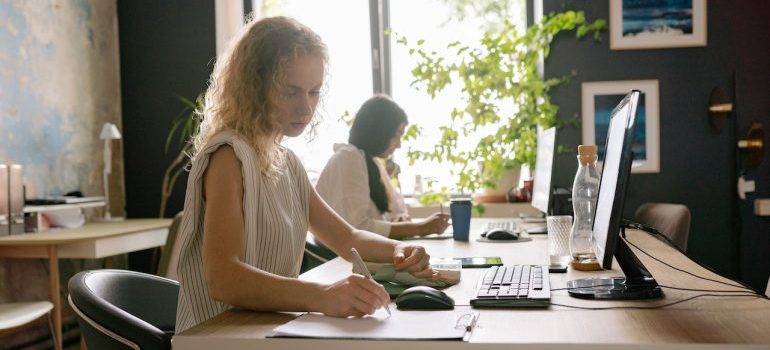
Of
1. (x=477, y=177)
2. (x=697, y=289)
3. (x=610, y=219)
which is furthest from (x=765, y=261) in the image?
(x=610, y=219)

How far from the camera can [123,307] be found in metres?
1.56

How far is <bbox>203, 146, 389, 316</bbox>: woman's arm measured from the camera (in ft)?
3.86

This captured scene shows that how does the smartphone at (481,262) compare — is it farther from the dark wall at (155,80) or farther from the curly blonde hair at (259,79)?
the dark wall at (155,80)

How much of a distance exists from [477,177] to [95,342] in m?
3.03

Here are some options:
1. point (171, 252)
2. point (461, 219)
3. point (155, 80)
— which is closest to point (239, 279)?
point (461, 219)

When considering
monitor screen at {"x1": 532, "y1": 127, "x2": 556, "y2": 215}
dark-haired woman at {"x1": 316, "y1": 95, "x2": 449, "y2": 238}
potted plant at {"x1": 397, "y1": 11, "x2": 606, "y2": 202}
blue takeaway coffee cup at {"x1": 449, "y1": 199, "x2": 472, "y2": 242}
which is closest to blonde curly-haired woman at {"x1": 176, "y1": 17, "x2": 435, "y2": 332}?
blue takeaway coffee cup at {"x1": 449, "y1": 199, "x2": 472, "y2": 242}

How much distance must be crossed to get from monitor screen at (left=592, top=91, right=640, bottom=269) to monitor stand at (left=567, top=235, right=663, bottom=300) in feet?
0.18

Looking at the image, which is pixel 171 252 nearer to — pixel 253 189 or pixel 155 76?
pixel 155 76

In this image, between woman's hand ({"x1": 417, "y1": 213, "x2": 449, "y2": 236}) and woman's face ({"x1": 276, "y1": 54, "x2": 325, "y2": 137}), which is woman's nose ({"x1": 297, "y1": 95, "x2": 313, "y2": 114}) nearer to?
woman's face ({"x1": 276, "y1": 54, "x2": 325, "y2": 137})

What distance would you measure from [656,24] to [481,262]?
2649 millimetres

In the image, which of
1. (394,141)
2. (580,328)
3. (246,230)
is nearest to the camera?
(580,328)

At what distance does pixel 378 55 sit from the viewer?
15.5 ft

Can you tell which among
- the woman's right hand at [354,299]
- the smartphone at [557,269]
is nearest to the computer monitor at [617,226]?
the smartphone at [557,269]

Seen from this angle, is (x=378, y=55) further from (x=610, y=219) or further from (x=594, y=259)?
(x=610, y=219)
